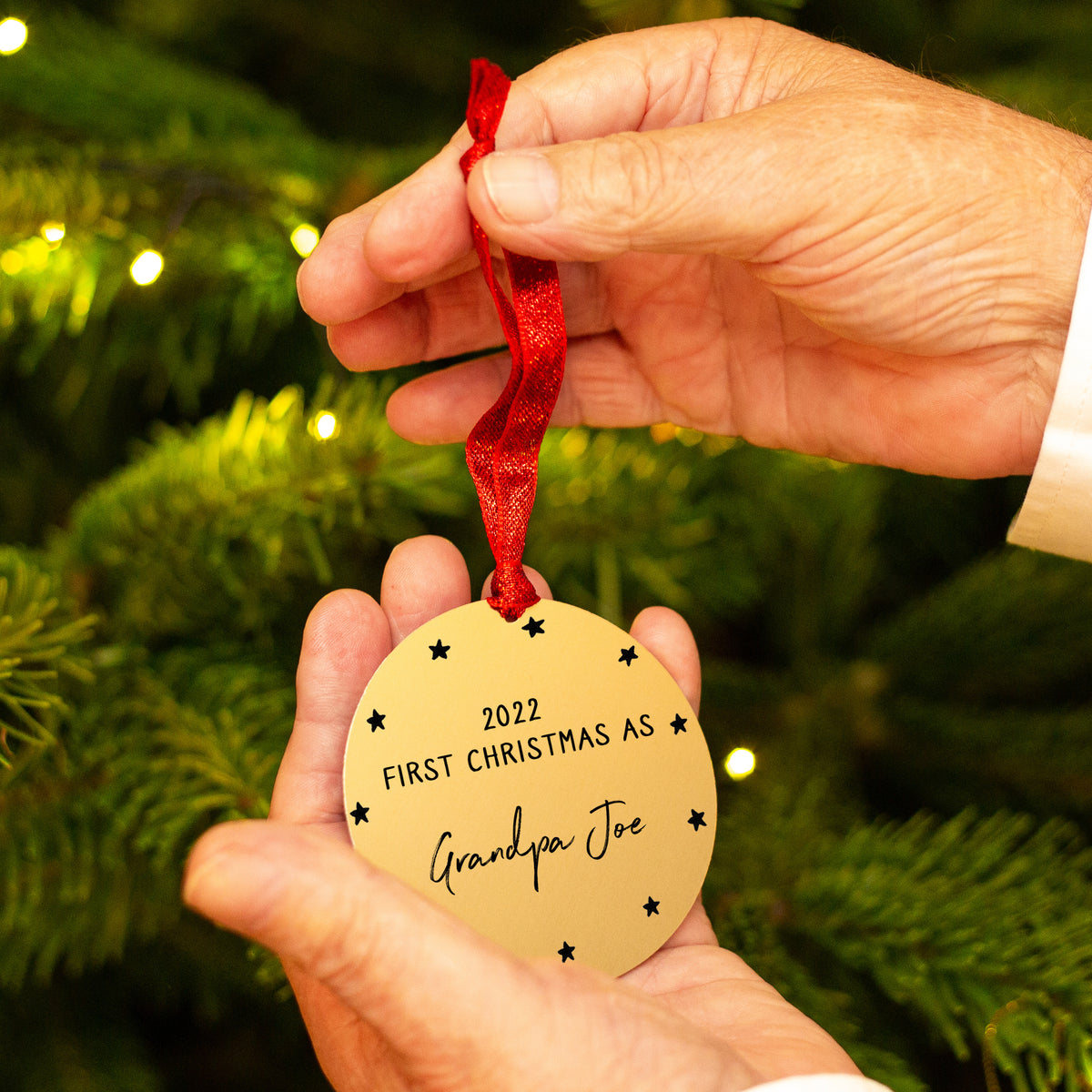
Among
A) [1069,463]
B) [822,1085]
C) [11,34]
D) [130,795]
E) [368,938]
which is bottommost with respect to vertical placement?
[822,1085]

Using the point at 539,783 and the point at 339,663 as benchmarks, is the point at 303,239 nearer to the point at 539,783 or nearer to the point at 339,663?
the point at 339,663

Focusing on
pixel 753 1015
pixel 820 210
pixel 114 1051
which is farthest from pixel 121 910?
pixel 820 210

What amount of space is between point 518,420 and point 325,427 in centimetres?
13

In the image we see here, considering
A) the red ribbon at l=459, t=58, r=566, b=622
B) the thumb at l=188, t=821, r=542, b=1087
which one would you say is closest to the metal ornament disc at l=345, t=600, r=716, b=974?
the red ribbon at l=459, t=58, r=566, b=622

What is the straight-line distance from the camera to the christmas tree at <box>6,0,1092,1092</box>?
0.62m

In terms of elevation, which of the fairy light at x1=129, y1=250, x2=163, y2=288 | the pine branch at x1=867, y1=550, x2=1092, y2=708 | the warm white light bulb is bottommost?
the pine branch at x1=867, y1=550, x2=1092, y2=708

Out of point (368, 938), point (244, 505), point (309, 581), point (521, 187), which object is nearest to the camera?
point (368, 938)

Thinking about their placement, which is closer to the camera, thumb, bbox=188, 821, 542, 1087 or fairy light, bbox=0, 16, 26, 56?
thumb, bbox=188, 821, 542, 1087

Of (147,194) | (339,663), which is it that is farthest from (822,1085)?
(147,194)

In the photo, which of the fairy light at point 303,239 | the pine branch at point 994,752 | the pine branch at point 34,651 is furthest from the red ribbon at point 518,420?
the pine branch at point 994,752

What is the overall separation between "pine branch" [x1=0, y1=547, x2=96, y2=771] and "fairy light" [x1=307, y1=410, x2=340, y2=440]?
190mm

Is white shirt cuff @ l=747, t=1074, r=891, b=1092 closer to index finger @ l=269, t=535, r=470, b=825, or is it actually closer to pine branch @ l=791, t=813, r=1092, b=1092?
pine branch @ l=791, t=813, r=1092, b=1092

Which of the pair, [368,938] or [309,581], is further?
[309,581]

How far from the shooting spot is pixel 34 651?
563 mm
